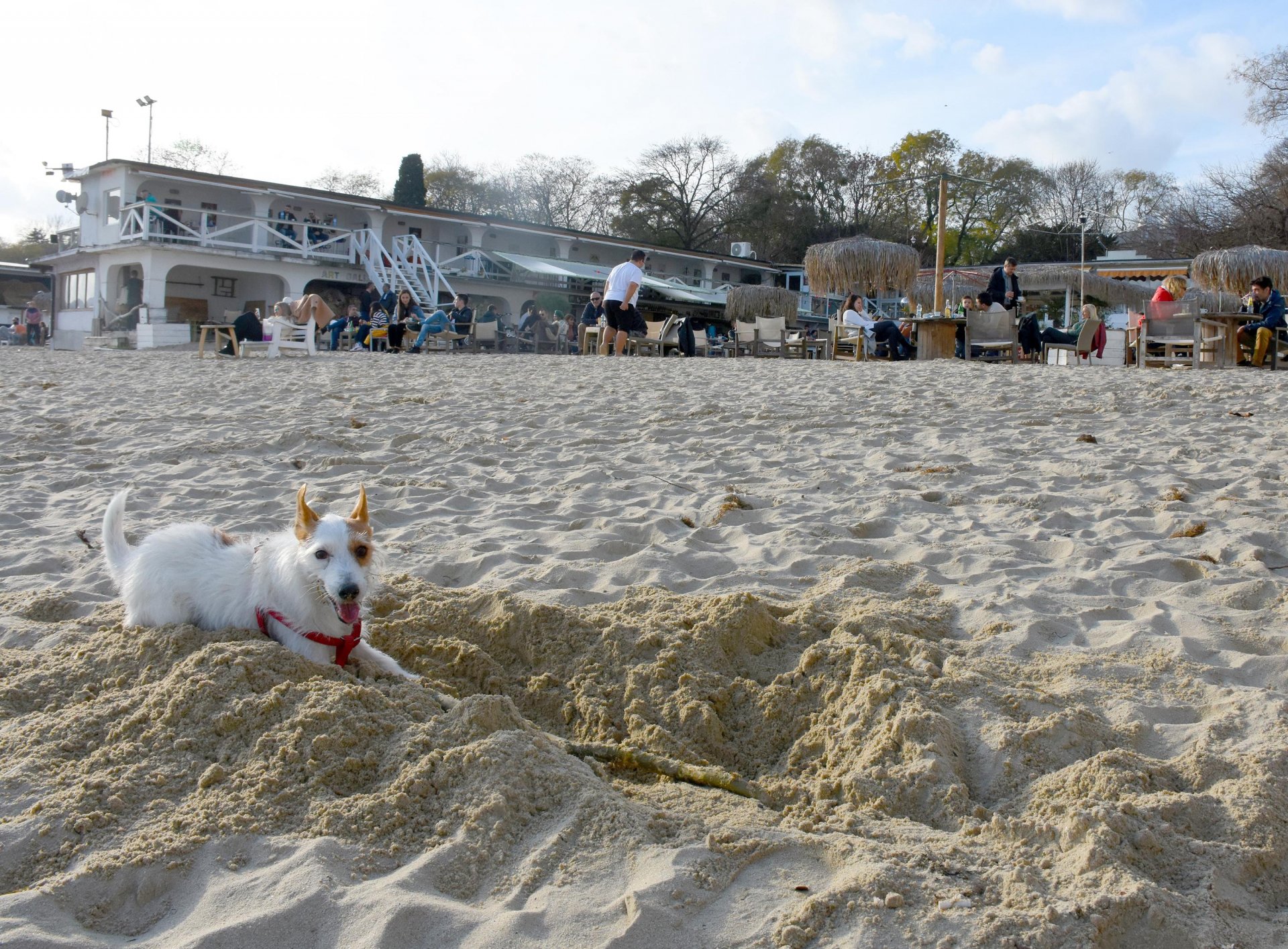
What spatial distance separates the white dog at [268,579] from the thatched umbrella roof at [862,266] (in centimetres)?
1921

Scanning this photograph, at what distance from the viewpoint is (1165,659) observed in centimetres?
296

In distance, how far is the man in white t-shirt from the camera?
1559 centimetres

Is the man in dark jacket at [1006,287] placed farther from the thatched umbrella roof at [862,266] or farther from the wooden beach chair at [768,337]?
the wooden beach chair at [768,337]

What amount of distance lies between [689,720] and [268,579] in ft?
4.40

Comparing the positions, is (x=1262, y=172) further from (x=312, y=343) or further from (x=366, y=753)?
(x=366, y=753)

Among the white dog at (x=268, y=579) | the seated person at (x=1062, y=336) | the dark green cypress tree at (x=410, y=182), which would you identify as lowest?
the white dog at (x=268, y=579)

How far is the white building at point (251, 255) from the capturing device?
2853cm

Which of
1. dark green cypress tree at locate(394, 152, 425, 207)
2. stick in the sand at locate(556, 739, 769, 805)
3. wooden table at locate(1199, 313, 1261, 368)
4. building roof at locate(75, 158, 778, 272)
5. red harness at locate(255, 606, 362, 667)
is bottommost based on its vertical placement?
stick in the sand at locate(556, 739, 769, 805)

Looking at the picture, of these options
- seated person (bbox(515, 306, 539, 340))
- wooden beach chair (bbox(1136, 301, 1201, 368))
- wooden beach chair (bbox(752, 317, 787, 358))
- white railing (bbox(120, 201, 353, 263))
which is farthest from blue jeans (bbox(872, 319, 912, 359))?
white railing (bbox(120, 201, 353, 263))

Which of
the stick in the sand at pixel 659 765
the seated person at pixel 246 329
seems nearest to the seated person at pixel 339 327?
the seated person at pixel 246 329

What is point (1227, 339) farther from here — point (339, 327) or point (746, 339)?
point (339, 327)

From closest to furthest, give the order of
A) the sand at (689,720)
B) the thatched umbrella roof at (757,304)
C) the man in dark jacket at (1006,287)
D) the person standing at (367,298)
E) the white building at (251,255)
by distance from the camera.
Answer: the sand at (689,720)
the man in dark jacket at (1006,287)
the white building at (251,255)
the person standing at (367,298)
the thatched umbrella roof at (757,304)

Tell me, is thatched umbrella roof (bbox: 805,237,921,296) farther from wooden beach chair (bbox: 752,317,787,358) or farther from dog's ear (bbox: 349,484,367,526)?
dog's ear (bbox: 349,484,367,526)

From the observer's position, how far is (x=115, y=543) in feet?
10.3
